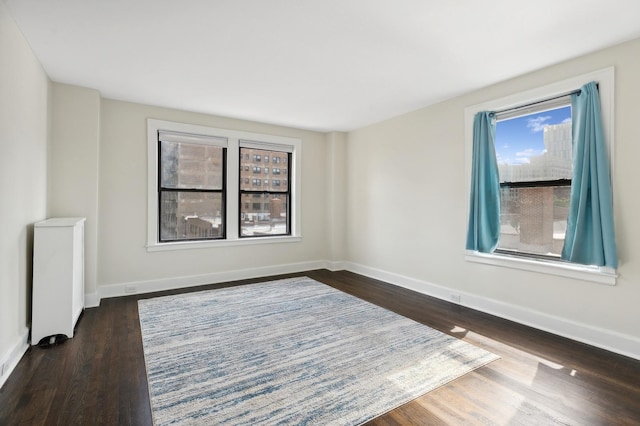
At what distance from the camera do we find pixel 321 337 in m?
2.90

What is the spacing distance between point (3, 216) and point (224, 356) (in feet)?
6.14

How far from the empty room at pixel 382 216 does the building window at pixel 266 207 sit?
0.91ft

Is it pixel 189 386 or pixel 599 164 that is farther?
pixel 599 164

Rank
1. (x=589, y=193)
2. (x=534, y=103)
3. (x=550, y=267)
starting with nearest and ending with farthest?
(x=589, y=193) → (x=550, y=267) → (x=534, y=103)

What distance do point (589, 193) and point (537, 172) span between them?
56cm

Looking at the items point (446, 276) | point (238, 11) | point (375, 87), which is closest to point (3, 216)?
point (238, 11)

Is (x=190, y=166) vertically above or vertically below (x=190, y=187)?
above


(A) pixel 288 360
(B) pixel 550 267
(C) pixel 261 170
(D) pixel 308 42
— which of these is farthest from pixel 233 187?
(B) pixel 550 267

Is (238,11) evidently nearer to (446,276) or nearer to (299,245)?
(446,276)

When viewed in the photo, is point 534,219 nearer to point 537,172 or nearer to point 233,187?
point 537,172

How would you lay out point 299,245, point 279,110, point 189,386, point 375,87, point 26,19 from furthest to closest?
point 299,245, point 279,110, point 375,87, point 26,19, point 189,386

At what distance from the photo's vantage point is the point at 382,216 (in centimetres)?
507

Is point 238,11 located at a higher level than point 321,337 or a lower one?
higher

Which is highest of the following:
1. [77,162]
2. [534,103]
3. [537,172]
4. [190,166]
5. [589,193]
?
[534,103]
